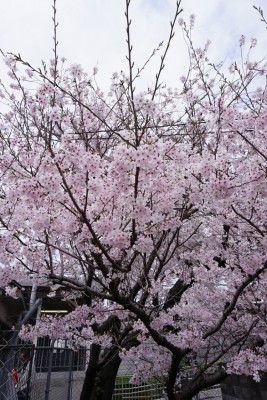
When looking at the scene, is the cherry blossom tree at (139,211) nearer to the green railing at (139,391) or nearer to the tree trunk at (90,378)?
the tree trunk at (90,378)

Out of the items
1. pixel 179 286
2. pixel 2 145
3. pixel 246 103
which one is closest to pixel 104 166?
pixel 246 103

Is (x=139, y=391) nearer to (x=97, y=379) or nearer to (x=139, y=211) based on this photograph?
(x=97, y=379)

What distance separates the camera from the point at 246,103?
4648 mm

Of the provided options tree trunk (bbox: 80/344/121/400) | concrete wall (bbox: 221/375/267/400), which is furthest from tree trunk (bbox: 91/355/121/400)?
concrete wall (bbox: 221/375/267/400)

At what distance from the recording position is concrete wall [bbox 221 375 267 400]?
19.1 feet

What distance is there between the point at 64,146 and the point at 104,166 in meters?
0.49

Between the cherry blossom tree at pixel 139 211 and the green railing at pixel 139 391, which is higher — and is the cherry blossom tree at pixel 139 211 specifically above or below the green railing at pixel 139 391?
above

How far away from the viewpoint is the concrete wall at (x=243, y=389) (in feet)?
19.1

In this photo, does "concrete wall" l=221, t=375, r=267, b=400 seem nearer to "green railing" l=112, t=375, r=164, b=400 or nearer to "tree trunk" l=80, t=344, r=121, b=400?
"green railing" l=112, t=375, r=164, b=400

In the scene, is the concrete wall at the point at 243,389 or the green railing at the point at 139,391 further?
the green railing at the point at 139,391

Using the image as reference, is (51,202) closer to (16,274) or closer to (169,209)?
(16,274)

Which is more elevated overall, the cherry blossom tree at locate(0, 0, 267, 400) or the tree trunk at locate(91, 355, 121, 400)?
the cherry blossom tree at locate(0, 0, 267, 400)

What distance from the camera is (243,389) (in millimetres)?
6320

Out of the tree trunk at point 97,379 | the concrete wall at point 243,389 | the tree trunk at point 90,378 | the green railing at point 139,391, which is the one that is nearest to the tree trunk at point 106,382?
the tree trunk at point 97,379
